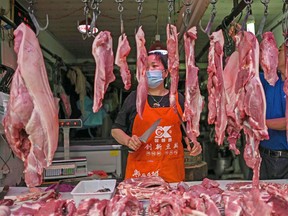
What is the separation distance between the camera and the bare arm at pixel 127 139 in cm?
329

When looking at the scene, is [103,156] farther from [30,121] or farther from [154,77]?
[30,121]

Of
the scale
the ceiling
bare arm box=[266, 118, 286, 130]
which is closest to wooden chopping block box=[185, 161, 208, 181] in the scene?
the scale

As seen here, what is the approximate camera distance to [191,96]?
8.08 feet

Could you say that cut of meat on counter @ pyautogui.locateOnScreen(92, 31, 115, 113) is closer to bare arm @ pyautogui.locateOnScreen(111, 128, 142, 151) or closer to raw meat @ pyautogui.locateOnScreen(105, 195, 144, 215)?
raw meat @ pyautogui.locateOnScreen(105, 195, 144, 215)

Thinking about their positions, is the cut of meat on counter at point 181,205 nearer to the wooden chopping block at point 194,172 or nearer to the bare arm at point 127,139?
the bare arm at point 127,139

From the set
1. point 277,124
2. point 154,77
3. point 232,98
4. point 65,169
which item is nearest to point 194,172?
point 65,169

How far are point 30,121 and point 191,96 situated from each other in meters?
1.12

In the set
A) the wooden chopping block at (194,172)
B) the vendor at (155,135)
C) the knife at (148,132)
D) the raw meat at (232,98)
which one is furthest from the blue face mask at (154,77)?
the wooden chopping block at (194,172)

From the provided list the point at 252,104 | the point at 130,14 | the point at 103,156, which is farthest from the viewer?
the point at 130,14

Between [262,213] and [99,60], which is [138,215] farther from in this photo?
[99,60]

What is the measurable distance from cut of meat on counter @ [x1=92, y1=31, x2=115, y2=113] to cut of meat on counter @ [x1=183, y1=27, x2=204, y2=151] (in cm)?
55

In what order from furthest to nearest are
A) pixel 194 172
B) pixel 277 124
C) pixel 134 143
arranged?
pixel 194 172 → pixel 277 124 → pixel 134 143

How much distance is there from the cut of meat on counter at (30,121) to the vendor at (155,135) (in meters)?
1.34

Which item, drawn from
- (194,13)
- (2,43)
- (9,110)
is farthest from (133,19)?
(9,110)
